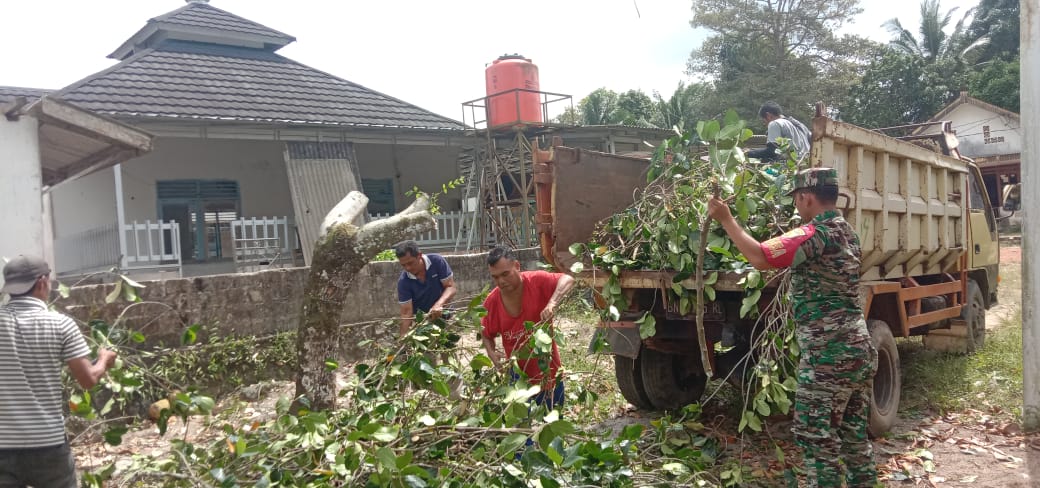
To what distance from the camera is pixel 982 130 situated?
2905 cm

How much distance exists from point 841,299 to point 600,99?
31.2 m

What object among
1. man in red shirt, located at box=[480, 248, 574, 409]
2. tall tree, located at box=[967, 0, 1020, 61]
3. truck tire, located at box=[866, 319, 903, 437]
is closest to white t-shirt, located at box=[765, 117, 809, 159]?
truck tire, located at box=[866, 319, 903, 437]

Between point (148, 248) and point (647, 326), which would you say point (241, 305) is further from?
point (647, 326)

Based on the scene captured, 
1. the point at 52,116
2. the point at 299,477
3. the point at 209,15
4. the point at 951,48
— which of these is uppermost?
the point at 951,48

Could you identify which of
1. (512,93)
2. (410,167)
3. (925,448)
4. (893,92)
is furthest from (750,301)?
(893,92)

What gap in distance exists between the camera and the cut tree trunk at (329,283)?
15.7 ft

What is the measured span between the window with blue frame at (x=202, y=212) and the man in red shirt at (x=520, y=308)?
8.97 metres

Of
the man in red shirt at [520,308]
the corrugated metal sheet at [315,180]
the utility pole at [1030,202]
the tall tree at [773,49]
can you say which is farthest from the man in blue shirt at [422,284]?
the tall tree at [773,49]

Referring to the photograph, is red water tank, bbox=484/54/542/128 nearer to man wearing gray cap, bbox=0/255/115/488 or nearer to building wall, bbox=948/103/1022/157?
man wearing gray cap, bbox=0/255/115/488

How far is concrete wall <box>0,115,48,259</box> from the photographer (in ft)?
19.3

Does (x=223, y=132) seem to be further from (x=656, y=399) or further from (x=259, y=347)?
(x=656, y=399)

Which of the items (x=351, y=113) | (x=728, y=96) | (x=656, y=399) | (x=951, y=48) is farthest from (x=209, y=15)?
(x=951, y=48)

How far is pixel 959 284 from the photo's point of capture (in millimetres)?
6691

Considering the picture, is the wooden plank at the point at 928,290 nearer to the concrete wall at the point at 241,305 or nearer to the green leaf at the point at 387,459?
the concrete wall at the point at 241,305
